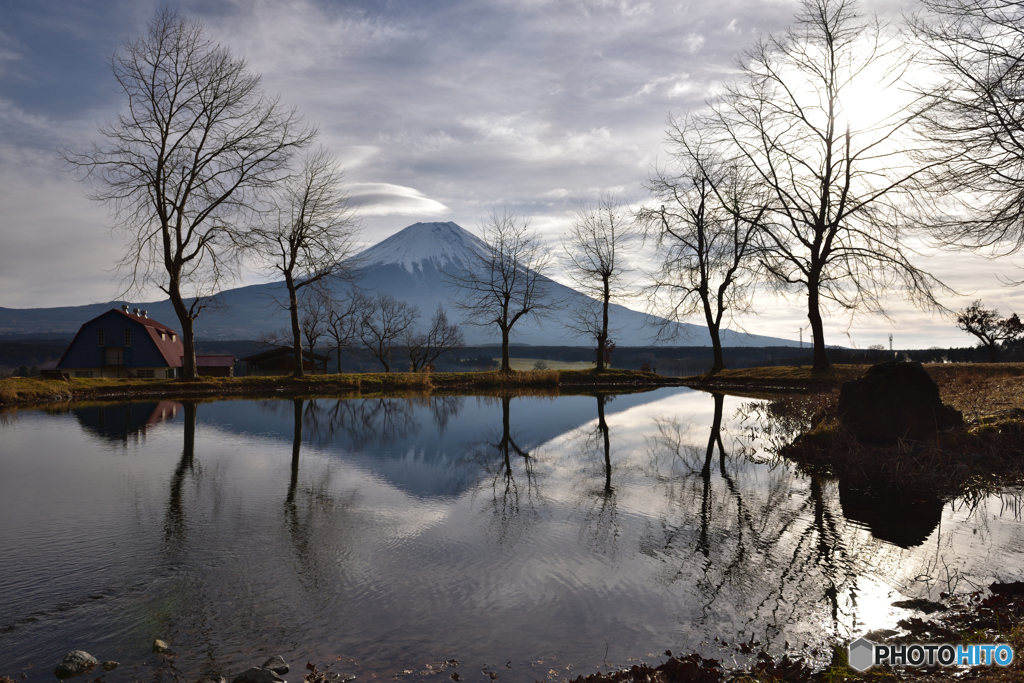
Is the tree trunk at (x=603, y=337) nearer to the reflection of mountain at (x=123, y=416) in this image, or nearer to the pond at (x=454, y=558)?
the reflection of mountain at (x=123, y=416)

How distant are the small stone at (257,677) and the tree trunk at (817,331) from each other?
93.6ft

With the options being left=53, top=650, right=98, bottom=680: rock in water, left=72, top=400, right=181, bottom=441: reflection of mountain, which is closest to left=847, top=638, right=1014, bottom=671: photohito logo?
left=53, top=650, right=98, bottom=680: rock in water

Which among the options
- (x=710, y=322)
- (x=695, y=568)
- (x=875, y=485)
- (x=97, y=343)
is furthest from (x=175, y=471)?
(x=97, y=343)

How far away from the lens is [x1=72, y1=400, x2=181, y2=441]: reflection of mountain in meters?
14.6

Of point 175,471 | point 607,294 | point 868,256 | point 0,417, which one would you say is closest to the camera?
point 175,471

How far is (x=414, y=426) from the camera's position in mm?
15922

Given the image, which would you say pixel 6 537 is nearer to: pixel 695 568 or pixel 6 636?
pixel 6 636

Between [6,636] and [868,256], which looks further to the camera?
[868,256]

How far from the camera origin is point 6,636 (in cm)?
396

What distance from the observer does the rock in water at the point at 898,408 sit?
10.3 m

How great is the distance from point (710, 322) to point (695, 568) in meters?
33.0

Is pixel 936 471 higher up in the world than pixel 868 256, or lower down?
lower down

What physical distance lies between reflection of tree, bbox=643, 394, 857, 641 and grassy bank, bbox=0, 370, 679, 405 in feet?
71.5

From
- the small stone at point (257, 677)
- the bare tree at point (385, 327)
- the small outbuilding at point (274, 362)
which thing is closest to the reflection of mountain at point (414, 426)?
the small stone at point (257, 677)
